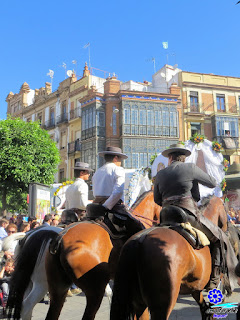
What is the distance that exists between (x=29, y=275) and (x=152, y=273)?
2055 millimetres

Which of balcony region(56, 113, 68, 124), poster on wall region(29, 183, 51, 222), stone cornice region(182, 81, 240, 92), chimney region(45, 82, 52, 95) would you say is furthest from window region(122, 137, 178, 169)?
poster on wall region(29, 183, 51, 222)

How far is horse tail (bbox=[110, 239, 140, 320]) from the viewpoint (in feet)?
10.5

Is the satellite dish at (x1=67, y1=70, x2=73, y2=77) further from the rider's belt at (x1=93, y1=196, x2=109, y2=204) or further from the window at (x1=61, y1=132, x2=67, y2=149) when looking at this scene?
the rider's belt at (x1=93, y1=196, x2=109, y2=204)

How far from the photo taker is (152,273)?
3.24 meters

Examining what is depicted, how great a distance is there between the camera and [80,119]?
1486 inches

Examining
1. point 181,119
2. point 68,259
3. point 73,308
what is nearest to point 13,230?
point 73,308

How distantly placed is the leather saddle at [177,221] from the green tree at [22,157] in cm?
1930

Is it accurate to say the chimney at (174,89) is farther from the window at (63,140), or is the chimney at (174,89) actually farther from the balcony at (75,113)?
the window at (63,140)

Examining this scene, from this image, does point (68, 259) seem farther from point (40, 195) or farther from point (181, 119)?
point (181, 119)

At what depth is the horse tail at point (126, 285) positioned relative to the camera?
3.21m

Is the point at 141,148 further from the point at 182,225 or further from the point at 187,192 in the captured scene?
the point at 182,225

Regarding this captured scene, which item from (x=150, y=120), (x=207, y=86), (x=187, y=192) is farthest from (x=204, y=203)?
(x=207, y=86)

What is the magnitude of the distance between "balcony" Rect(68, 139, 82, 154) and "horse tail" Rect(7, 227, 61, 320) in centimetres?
3199
